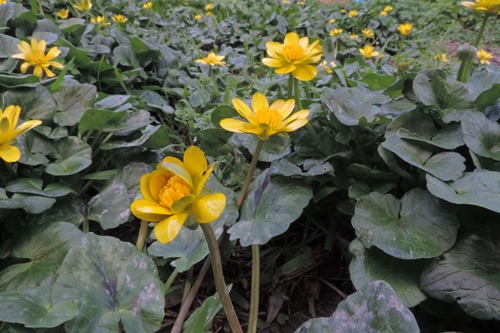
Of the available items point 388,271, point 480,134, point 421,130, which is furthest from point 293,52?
point 388,271

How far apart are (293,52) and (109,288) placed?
0.78 meters

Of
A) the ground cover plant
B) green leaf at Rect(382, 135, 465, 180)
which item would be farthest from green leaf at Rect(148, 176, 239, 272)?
green leaf at Rect(382, 135, 465, 180)

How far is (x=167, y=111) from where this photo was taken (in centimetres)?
176

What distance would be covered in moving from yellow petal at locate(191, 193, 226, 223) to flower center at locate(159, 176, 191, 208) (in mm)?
30

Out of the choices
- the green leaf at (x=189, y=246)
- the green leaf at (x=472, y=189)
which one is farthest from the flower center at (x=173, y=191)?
the green leaf at (x=472, y=189)

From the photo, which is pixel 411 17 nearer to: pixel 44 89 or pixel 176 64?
pixel 176 64

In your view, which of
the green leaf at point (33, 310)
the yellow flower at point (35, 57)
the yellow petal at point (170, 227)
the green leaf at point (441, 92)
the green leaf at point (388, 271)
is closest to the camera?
the yellow petal at point (170, 227)

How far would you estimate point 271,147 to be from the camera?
1.14 meters

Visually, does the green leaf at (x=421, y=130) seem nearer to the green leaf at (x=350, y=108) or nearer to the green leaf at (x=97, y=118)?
the green leaf at (x=350, y=108)

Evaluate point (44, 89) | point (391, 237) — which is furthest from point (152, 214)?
point (44, 89)

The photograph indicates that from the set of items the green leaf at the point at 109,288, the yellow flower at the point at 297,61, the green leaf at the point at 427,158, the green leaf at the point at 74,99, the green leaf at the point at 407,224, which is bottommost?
the green leaf at the point at 109,288

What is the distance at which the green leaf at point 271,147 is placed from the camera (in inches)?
43.3

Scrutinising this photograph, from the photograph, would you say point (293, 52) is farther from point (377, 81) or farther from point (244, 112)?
point (377, 81)

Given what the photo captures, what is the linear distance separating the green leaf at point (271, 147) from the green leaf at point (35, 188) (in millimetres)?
546
